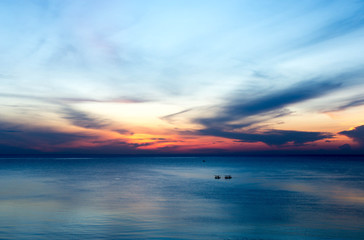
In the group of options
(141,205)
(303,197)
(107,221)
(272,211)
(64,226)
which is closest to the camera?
(64,226)

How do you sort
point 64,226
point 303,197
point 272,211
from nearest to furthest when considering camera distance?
point 64,226, point 272,211, point 303,197

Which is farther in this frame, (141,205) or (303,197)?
(303,197)

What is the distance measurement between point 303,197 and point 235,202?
12421 millimetres

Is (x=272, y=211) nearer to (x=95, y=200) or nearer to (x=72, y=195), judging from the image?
(x=95, y=200)

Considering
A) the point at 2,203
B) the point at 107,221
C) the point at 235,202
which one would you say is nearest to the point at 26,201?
the point at 2,203

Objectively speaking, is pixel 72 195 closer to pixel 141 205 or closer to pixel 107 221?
pixel 141 205

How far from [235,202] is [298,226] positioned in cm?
1497

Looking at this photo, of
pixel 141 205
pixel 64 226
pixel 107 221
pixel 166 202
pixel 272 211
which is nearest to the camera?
pixel 64 226

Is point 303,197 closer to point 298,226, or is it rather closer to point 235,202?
point 235,202

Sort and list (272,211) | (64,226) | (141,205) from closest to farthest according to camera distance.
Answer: (64,226), (272,211), (141,205)

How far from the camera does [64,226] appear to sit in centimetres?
2739

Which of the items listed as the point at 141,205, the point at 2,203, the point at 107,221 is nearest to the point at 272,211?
the point at 141,205

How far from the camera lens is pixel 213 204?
40.1m

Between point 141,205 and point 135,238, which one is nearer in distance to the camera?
point 135,238
